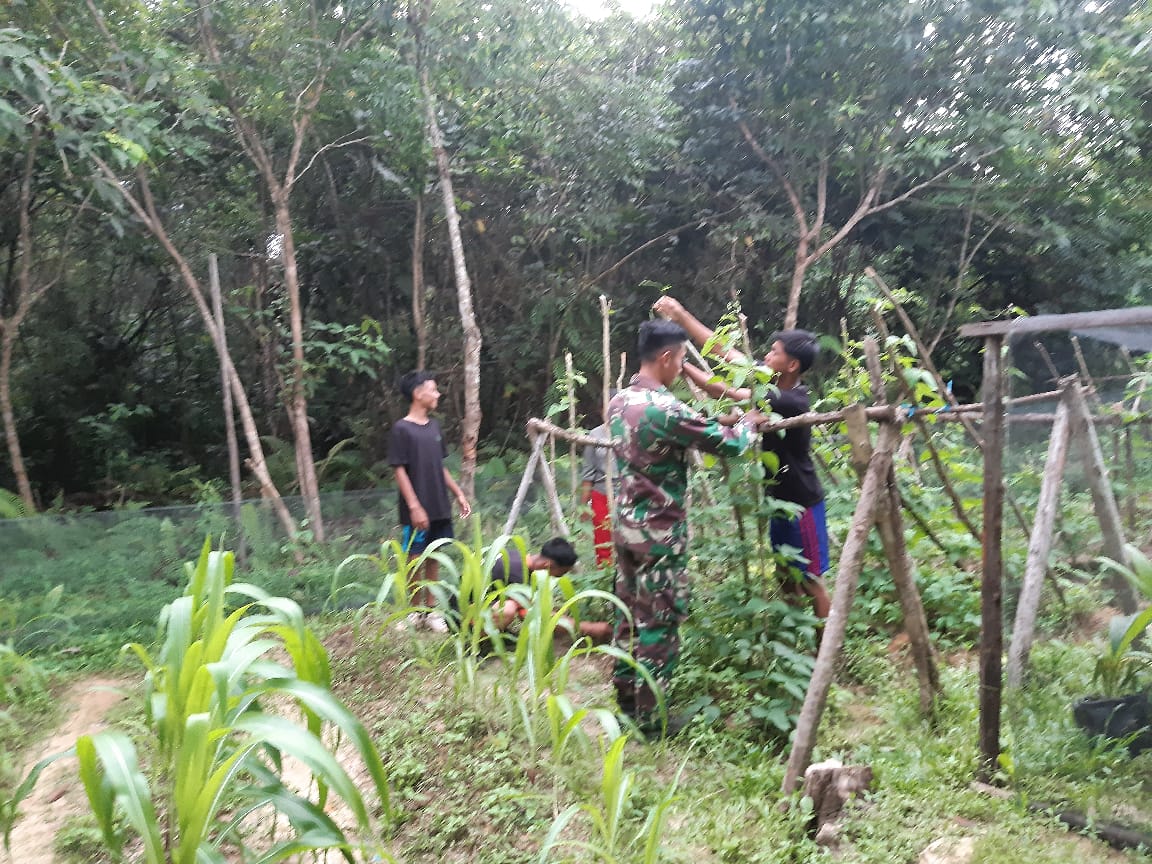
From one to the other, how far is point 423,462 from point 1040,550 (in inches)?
115

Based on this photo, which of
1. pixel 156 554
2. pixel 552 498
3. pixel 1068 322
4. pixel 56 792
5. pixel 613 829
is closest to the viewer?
pixel 613 829

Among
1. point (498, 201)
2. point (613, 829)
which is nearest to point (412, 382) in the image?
point (613, 829)

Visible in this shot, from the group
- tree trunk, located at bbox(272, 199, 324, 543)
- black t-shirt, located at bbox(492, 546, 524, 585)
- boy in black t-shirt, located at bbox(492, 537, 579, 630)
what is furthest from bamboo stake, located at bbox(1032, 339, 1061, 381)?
tree trunk, located at bbox(272, 199, 324, 543)

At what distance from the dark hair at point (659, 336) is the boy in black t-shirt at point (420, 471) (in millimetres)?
1653

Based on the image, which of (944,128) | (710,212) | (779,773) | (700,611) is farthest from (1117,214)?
(779,773)

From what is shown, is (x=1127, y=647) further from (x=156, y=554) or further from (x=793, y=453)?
(x=156, y=554)

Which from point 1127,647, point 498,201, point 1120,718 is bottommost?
point 1120,718

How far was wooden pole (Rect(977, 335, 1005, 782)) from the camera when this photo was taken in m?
2.29

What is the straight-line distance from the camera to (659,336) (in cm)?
278

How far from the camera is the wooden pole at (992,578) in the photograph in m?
2.29

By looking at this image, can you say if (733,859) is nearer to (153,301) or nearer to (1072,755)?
(1072,755)

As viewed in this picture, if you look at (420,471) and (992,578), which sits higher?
(420,471)

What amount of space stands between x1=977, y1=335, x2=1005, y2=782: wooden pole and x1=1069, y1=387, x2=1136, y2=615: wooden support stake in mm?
266

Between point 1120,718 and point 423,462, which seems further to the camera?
point 423,462
